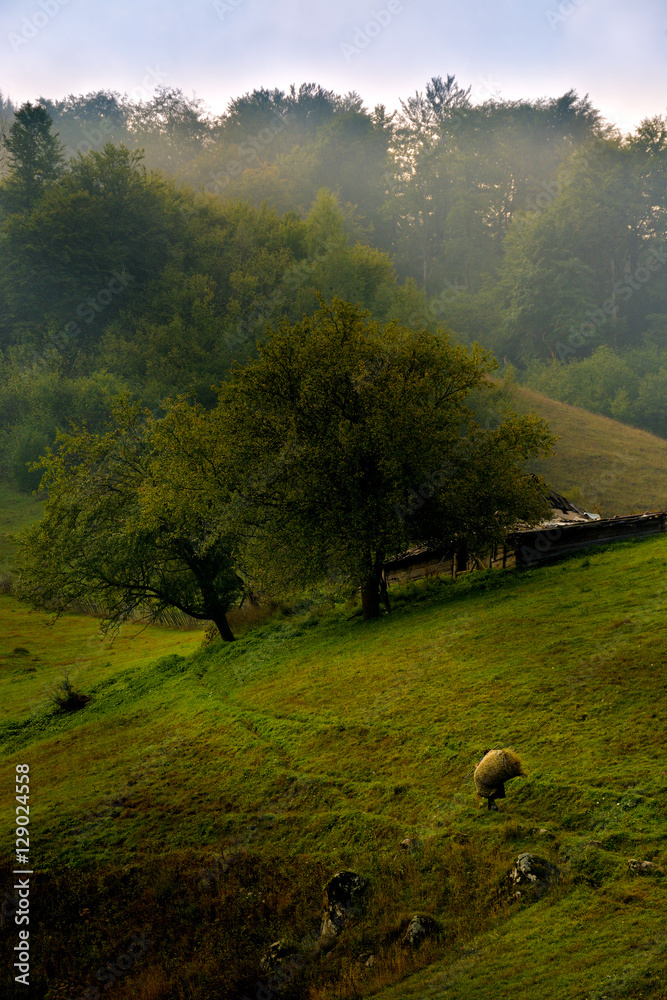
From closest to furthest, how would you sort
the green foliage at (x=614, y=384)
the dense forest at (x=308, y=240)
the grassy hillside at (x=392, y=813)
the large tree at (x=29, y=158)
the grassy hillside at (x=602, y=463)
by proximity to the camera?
1. the grassy hillside at (x=392, y=813)
2. the grassy hillside at (x=602, y=463)
3. the dense forest at (x=308, y=240)
4. the large tree at (x=29, y=158)
5. the green foliage at (x=614, y=384)

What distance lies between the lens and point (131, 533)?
34594 millimetres

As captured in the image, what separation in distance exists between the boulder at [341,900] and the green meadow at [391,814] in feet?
0.68

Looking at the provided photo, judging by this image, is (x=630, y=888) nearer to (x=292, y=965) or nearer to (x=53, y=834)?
(x=292, y=965)

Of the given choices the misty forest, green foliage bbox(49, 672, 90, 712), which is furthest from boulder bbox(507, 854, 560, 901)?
green foliage bbox(49, 672, 90, 712)

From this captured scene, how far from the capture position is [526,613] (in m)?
24.0

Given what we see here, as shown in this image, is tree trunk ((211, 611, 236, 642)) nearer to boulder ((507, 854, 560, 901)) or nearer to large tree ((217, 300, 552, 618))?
large tree ((217, 300, 552, 618))

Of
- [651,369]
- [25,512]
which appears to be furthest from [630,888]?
[651,369]

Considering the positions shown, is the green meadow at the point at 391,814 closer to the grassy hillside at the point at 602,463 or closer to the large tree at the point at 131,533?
the large tree at the point at 131,533

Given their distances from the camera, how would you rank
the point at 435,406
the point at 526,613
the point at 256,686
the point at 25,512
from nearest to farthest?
the point at 526,613
the point at 256,686
the point at 435,406
the point at 25,512

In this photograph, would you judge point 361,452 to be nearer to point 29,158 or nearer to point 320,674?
point 320,674

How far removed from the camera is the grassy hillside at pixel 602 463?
66812mm

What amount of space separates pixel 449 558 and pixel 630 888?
2462 cm

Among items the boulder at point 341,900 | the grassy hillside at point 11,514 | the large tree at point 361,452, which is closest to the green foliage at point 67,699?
the large tree at point 361,452

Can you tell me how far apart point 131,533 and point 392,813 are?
2311 centimetres
